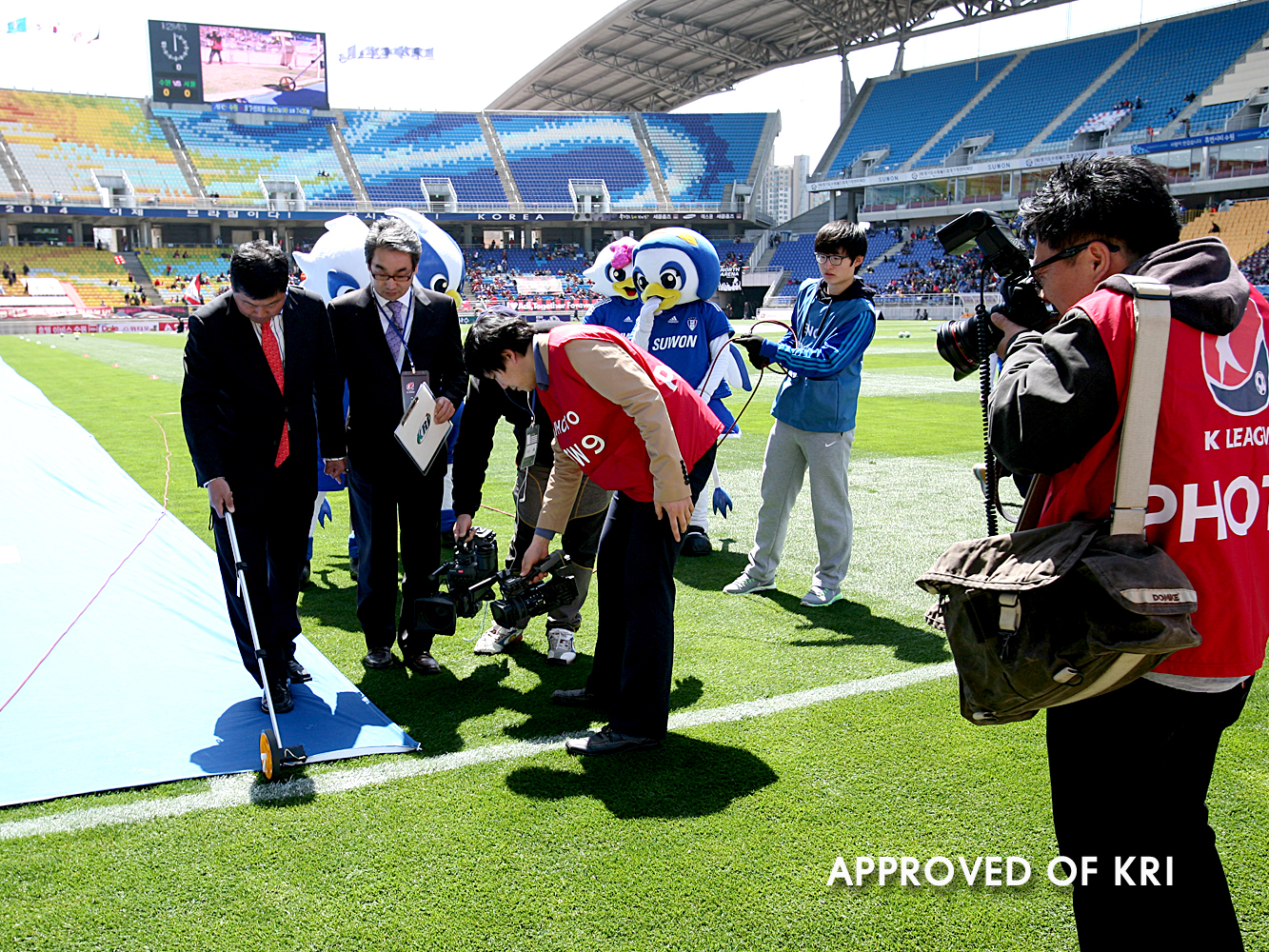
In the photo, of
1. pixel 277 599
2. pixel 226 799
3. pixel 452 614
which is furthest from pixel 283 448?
pixel 226 799

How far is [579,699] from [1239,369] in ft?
9.11

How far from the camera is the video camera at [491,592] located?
343 cm

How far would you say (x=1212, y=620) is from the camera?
169cm

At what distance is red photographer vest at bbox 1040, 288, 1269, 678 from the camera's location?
64.5 inches

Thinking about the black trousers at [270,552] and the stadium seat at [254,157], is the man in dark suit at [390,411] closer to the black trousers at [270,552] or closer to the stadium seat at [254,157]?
the black trousers at [270,552]

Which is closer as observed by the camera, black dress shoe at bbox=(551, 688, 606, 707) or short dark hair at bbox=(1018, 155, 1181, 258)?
short dark hair at bbox=(1018, 155, 1181, 258)

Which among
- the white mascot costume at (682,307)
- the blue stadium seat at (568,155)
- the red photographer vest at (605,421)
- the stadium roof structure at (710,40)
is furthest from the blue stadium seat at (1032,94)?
the red photographer vest at (605,421)

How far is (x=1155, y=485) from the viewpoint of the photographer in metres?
1.67

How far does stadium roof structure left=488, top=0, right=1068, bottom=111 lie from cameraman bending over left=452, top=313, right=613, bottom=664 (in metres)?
42.4

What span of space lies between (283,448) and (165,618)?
148cm

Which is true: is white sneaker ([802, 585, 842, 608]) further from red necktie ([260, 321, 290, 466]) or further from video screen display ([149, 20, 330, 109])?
video screen display ([149, 20, 330, 109])

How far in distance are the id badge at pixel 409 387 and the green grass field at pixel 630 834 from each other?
1254 mm

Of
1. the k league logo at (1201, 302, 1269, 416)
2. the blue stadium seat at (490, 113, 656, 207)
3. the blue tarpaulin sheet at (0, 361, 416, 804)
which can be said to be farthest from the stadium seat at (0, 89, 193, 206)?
the k league logo at (1201, 302, 1269, 416)

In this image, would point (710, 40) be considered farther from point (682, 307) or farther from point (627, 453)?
point (627, 453)
